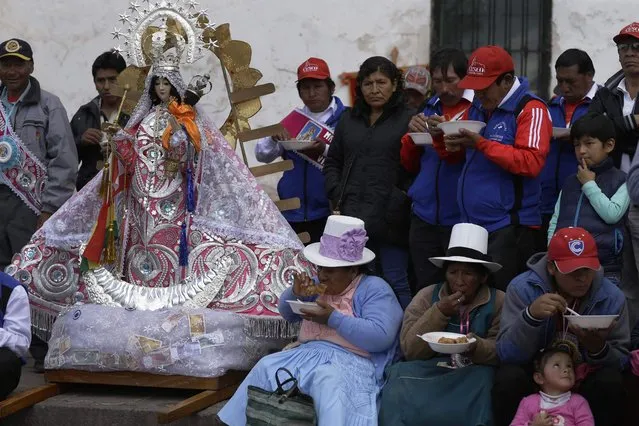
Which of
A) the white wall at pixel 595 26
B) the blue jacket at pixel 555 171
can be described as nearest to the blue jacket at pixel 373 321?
the blue jacket at pixel 555 171

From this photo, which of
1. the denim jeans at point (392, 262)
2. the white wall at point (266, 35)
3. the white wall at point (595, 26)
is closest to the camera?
the denim jeans at point (392, 262)

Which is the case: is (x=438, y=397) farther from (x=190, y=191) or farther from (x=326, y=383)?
(x=190, y=191)

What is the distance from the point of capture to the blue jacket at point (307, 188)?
29.3 feet

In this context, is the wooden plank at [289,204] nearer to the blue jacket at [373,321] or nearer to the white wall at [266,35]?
the blue jacket at [373,321]

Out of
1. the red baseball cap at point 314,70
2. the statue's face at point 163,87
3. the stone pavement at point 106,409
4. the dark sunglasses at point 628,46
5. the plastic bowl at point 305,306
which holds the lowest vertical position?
the stone pavement at point 106,409

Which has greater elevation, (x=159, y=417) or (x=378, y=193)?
(x=378, y=193)

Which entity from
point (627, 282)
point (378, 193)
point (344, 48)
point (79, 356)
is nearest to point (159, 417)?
point (79, 356)

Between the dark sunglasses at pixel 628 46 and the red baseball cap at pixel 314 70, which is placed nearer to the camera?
the dark sunglasses at pixel 628 46

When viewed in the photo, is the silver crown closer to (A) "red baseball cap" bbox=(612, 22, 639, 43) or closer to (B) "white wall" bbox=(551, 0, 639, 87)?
(A) "red baseball cap" bbox=(612, 22, 639, 43)

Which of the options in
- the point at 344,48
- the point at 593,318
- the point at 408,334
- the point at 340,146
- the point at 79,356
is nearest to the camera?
the point at 593,318

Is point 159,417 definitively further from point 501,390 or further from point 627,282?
point 627,282

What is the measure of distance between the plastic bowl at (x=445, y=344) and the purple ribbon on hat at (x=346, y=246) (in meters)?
0.68

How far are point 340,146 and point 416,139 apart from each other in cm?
70

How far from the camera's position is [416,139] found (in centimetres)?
789
